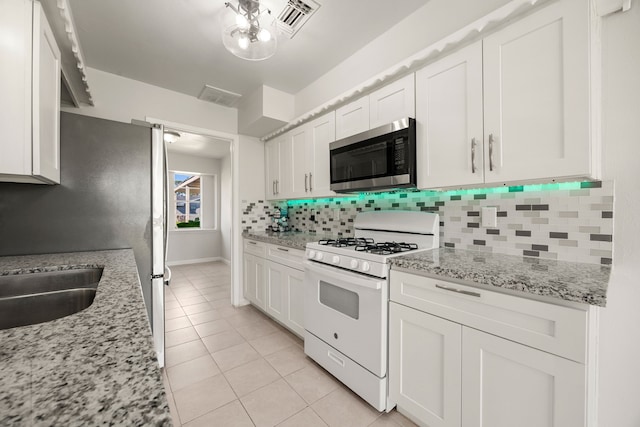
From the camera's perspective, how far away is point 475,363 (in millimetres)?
1181

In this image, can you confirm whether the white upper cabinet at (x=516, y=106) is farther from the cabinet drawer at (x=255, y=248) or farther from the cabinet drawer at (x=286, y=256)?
the cabinet drawer at (x=255, y=248)

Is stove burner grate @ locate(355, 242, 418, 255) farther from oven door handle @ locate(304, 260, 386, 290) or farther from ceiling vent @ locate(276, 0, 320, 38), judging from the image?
ceiling vent @ locate(276, 0, 320, 38)

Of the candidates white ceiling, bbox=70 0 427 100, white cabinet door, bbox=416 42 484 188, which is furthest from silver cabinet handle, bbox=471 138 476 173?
white ceiling, bbox=70 0 427 100

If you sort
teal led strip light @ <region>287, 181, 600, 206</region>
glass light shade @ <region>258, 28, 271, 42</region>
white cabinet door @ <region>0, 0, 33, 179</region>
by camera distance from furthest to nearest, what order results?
glass light shade @ <region>258, 28, 271, 42</region> → teal led strip light @ <region>287, 181, 600, 206</region> → white cabinet door @ <region>0, 0, 33, 179</region>

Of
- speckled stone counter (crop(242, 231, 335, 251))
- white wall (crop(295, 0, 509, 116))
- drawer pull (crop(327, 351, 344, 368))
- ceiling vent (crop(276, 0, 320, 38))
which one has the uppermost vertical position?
ceiling vent (crop(276, 0, 320, 38))

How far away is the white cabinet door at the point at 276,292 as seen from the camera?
8.23 ft

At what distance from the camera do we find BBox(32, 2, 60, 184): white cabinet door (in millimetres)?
1170

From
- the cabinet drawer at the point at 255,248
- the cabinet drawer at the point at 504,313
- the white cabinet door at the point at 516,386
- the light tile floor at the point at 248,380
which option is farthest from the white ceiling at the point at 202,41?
the light tile floor at the point at 248,380

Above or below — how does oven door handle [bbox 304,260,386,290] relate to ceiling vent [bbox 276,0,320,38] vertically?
below

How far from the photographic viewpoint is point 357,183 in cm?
203

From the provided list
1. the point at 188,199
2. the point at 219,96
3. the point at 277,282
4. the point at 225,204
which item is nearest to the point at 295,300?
the point at 277,282

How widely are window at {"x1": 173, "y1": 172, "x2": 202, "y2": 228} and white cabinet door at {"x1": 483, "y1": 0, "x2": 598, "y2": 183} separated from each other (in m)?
6.05

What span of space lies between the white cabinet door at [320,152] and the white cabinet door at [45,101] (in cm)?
180

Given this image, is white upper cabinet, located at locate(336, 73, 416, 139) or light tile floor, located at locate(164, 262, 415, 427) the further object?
white upper cabinet, located at locate(336, 73, 416, 139)
